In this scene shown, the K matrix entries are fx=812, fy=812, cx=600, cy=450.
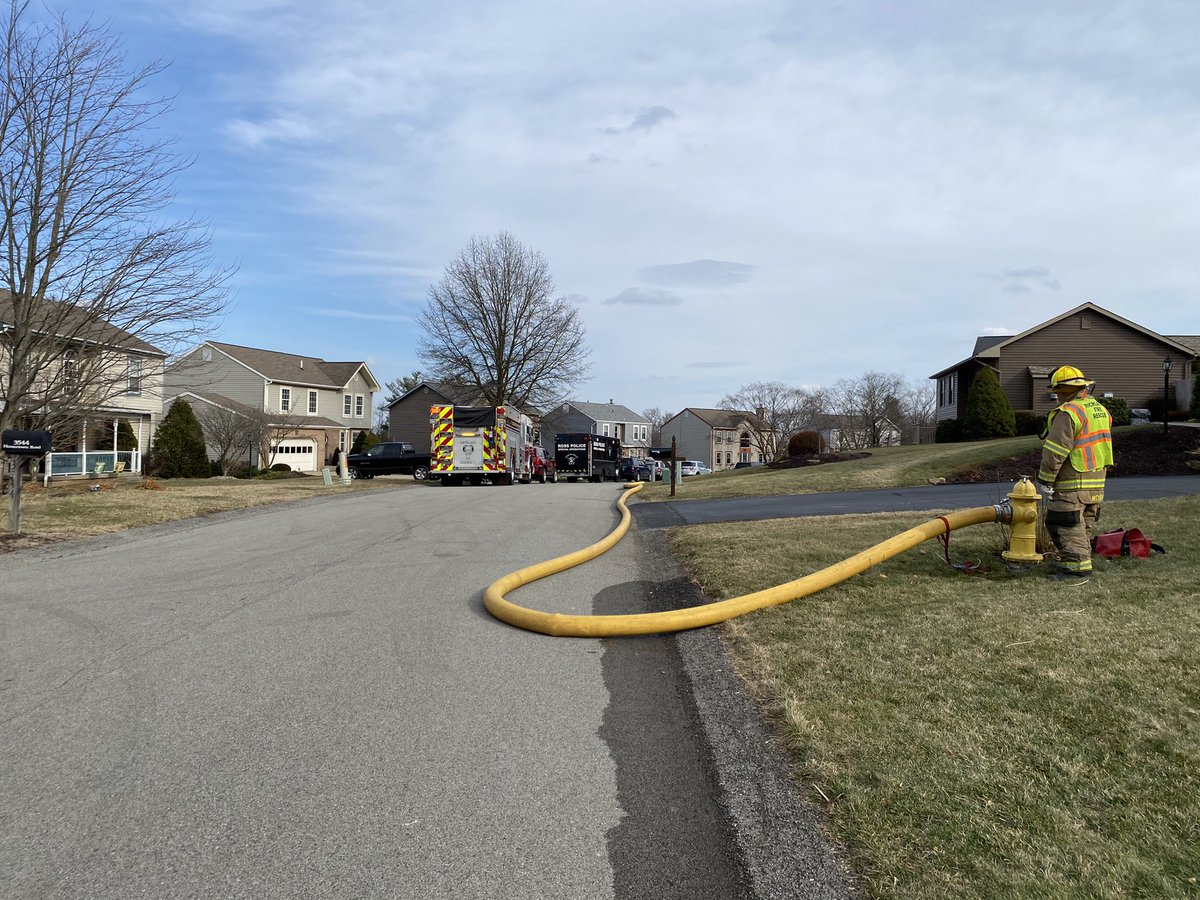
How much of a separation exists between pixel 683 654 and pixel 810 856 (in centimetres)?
302

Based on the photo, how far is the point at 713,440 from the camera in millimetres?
101500

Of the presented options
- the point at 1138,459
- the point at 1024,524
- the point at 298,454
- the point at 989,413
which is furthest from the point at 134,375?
the point at 298,454

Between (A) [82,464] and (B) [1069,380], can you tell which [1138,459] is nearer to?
(B) [1069,380]

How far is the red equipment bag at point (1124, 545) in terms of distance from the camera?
26.7 feet

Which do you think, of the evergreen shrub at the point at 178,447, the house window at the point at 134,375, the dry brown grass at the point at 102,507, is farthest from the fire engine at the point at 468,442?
the house window at the point at 134,375

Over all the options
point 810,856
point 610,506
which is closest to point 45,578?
point 810,856

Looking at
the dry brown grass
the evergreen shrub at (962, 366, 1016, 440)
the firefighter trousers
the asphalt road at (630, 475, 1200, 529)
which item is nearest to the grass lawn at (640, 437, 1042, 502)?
the asphalt road at (630, 475, 1200, 529)

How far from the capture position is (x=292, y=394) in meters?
50.4

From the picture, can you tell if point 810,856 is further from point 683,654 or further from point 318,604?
point 318,604

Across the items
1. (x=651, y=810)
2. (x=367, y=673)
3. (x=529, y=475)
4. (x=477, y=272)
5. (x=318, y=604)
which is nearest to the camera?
(x=651, y=810)

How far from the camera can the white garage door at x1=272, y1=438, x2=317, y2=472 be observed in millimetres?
45625

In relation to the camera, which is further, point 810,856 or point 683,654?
point 683,654

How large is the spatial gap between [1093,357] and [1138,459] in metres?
19.7

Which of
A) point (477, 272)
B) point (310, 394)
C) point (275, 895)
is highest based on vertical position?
point (477, 272)
